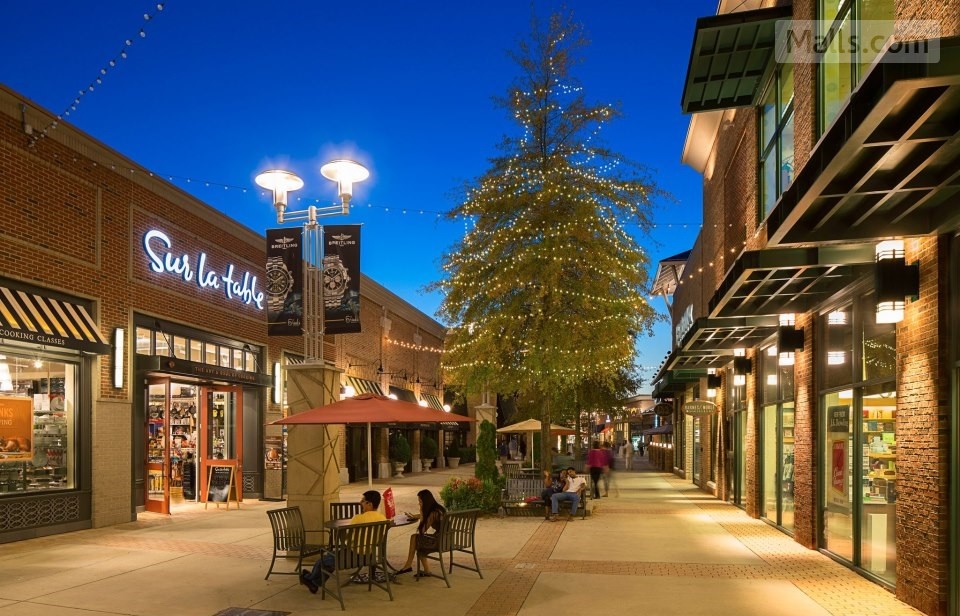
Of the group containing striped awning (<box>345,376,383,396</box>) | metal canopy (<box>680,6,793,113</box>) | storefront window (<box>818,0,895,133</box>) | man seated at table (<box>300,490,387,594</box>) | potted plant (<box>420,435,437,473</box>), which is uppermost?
metal canopy (<box>680,6,793,113</box>)

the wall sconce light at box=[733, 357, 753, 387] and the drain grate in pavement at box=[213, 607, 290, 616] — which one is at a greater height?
the wall sconce light at box=[733, 357, 753, 387]

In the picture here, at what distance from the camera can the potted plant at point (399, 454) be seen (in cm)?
3334

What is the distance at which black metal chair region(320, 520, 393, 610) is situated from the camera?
30.8ft

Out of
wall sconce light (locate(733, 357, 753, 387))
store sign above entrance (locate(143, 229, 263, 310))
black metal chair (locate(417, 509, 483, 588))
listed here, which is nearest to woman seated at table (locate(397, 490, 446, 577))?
black metal chair (locate(417, 509, 483, 588))

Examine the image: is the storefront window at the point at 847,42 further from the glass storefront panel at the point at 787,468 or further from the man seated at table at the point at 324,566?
the man seated at table at the point at 324,566

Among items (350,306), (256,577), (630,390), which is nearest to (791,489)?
(350,306)

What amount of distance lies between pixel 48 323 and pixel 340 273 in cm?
549

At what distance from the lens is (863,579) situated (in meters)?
10.5

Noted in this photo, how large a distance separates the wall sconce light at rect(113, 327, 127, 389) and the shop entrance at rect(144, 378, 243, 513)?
3249mm

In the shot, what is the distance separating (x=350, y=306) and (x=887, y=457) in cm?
772

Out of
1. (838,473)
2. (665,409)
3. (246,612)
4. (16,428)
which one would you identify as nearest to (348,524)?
(246,612)

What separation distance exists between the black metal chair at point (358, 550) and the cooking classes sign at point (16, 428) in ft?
23.2

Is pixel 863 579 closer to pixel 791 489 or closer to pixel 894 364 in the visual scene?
pixel 894 364

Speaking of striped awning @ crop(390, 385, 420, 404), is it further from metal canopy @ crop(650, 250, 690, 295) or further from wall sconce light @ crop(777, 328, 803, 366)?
wall sconce light @ crop(777, 328, 803, 366)
